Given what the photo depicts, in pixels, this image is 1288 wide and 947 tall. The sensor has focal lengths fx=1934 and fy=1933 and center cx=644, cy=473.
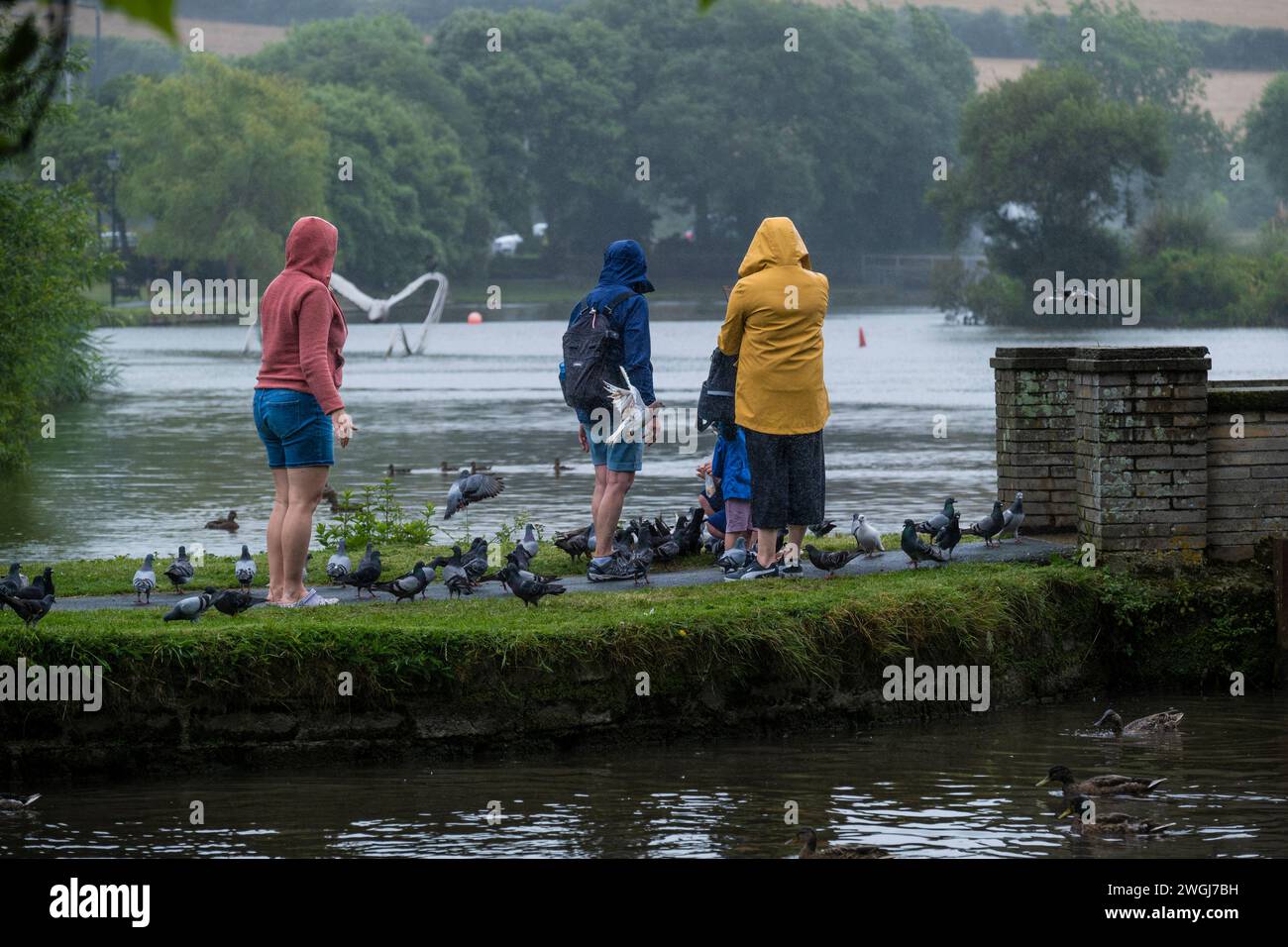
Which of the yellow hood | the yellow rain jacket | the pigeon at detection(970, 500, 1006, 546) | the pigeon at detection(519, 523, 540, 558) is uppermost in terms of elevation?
the yellow hood

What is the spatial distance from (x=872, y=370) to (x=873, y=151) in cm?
9292

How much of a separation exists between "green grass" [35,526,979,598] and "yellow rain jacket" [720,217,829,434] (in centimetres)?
157

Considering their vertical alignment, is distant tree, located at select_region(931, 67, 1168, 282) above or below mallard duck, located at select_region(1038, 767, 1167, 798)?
above

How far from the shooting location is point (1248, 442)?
11.9 meters

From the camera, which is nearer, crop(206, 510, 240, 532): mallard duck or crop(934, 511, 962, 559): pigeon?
crop(934, 511, 962, 559): pigeon

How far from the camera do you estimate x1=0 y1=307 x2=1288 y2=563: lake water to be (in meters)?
20.5

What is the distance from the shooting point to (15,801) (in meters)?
9.10

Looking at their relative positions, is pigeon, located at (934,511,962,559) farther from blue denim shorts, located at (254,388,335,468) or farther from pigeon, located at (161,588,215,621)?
pigeon, located at (161,588,215,621)

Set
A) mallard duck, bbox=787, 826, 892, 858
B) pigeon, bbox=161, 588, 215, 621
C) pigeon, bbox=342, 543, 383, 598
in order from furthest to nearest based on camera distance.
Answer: pigeon, bbox=342, 543, 383, 598
pigeon, bbox=161, 588, 215, 621
mallard duck, bbox=787, 826, 892, 858

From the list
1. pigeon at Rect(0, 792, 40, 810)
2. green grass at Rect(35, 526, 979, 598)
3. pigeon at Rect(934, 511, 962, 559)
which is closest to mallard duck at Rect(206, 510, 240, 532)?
green grass at Rect(35, 526, 979, 598)

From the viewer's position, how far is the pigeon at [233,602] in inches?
414

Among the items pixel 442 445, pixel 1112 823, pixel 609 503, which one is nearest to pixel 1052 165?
pixel 442 445
